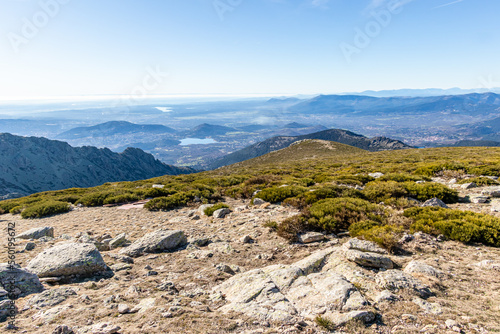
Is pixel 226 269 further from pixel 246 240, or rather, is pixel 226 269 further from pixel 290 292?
pixel 290 292

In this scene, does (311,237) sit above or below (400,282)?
below

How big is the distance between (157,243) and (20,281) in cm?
335

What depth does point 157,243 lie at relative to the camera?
7.87 m

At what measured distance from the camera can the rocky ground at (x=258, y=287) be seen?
390 cm

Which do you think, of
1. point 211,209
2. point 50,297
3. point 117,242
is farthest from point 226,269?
point 211,209

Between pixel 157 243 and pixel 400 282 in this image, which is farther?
pixel 157 243

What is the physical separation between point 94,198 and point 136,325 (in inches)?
599

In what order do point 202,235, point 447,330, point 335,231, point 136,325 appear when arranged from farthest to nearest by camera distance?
point 202,235, point 335,231, point 136,325, point 447,330

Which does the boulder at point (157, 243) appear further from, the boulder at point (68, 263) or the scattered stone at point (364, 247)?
the scattered stone at point (364, 247)

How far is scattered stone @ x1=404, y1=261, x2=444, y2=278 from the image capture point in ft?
16.6

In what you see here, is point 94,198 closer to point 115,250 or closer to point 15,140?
point 115,250

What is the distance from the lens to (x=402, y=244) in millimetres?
6641

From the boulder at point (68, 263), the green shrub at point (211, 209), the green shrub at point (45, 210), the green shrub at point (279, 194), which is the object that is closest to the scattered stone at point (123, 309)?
the boulder at point (68, 263)

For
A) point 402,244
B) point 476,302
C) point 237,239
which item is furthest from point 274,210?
point 476,302
